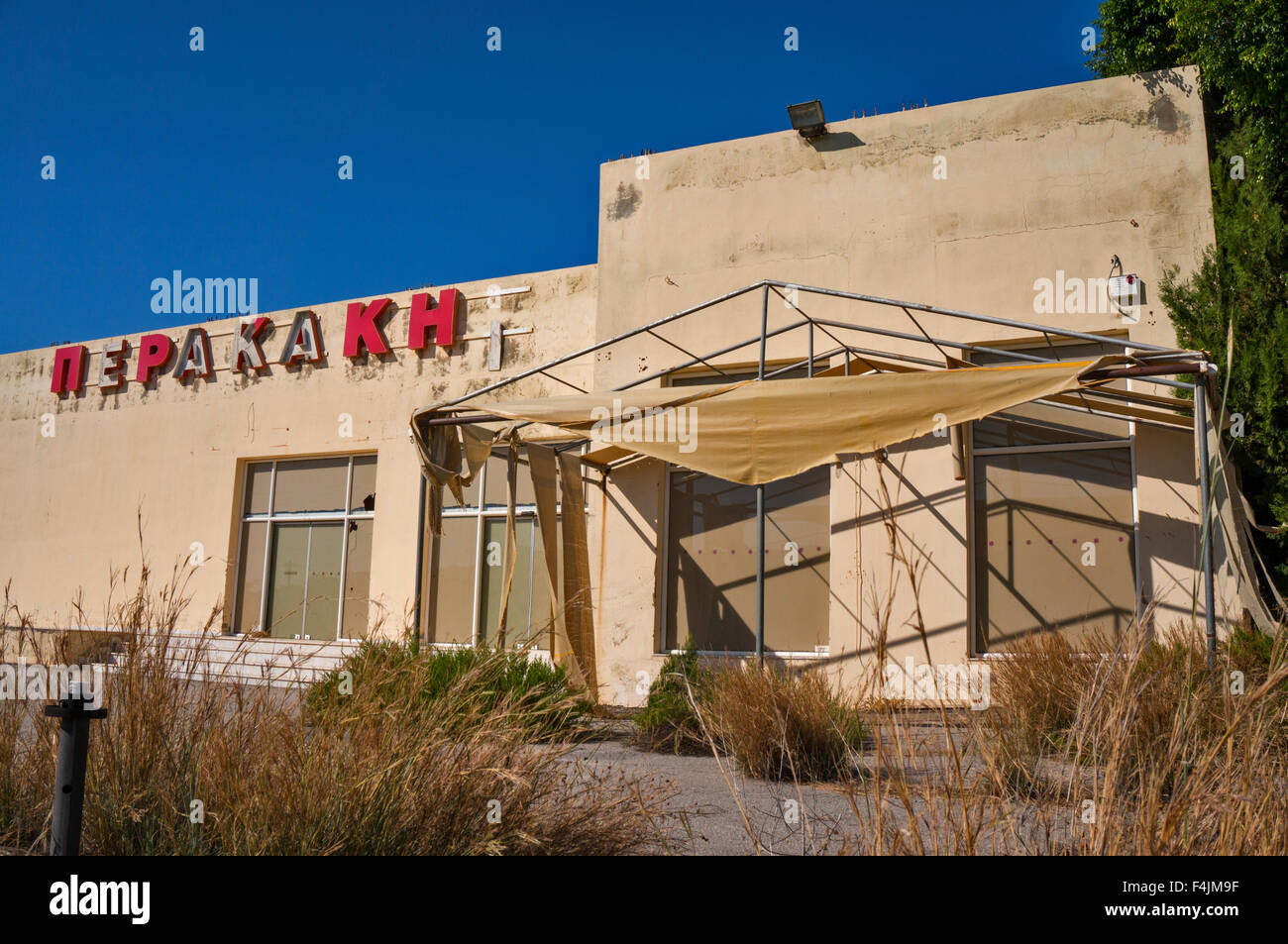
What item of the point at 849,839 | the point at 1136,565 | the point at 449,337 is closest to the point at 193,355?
the point at 449,337

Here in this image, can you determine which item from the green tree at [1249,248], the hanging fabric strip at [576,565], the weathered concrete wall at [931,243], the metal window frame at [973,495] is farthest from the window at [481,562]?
the green tree at [1249,248]

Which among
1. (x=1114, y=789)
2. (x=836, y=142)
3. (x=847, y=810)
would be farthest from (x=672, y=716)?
(x=836, y=142)

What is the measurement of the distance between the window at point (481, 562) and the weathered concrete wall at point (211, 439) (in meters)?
0.45

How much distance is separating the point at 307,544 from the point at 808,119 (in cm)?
861

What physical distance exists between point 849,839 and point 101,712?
7.52 feet

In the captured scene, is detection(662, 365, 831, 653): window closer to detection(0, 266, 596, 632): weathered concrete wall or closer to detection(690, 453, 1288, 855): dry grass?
detection(0, 266, 596, 632): weathered concrete wall

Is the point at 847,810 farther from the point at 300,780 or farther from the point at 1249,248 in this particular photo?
the point at 1249,248

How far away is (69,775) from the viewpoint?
267 centimetres

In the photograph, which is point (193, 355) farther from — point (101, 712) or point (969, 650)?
point (101, 712)

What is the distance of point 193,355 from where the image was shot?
15.0 metres

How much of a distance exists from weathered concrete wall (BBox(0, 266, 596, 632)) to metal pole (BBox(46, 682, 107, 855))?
869cm

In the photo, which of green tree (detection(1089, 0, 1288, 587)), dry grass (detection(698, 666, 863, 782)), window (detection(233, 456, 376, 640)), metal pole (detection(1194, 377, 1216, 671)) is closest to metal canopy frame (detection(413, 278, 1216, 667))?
metal pole (detection(1194, 377, 1216, 671))

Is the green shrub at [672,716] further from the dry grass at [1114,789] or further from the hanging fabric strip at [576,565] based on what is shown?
the dry grass at [1114,789]

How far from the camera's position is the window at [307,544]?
43.0 feet
